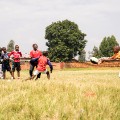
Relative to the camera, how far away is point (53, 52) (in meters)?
90.6

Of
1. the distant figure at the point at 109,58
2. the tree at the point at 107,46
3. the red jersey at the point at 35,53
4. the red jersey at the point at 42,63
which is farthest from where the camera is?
the tree at the point at 107,46

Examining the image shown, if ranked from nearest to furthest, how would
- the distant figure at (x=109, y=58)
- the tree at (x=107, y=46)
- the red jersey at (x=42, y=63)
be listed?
the distant figure at (x=109, y=58), the red jersey at (x=42, y=63), the tree at (x=107, y=46)

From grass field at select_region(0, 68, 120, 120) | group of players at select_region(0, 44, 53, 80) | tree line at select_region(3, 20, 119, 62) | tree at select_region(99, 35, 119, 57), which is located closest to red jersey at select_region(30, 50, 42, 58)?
group of players at select_region(0, 44, 53, 80)

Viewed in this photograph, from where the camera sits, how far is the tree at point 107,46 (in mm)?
110250

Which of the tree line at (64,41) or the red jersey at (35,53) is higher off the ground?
the tree line at (64,41)

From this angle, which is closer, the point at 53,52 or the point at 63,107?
the point at 63,107

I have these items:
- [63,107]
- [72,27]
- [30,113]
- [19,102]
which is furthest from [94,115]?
[72,27]

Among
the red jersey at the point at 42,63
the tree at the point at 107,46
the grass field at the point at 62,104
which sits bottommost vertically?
the grass field at the point at 62,104

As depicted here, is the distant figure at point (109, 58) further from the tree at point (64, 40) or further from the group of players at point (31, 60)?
the tree at point (64, 40)

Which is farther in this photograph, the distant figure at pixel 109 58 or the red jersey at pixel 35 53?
the red jersey at pixel 35 53

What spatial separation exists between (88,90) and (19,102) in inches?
79.9

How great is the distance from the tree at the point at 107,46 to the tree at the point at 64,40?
1752 centimetres

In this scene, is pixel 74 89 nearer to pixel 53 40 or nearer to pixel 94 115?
pixel 94 115

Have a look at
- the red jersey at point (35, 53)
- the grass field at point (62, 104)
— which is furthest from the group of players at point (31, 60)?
the grass field at point (62, 104)
